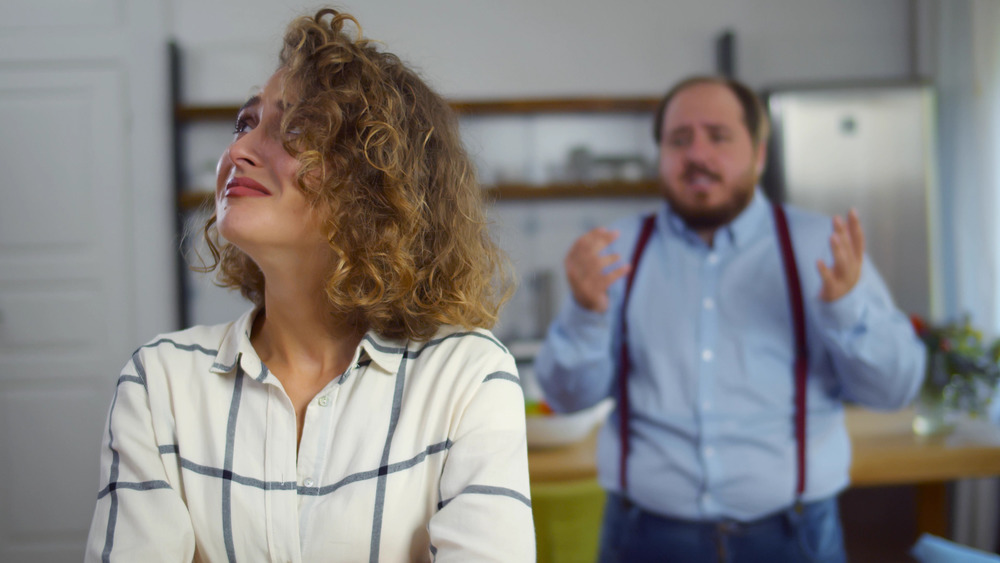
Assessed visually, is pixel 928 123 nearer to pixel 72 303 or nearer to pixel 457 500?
pixel 457 500

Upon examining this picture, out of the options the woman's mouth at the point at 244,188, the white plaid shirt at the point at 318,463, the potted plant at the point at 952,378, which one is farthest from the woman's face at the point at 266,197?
the potted plant at the point at 952,378

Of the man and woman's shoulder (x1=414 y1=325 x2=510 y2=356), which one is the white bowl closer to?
the man

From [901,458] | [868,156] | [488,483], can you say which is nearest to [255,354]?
[488,483]

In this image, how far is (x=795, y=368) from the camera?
1452 millimetres

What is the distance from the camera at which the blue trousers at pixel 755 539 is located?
1412 millimetres

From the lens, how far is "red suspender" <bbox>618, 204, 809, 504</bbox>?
1431 millimetres

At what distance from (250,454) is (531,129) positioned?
2.37 m

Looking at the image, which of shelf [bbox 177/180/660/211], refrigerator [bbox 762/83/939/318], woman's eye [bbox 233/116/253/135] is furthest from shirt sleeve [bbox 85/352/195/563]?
refrigerator [bbox 762/83/939/318]

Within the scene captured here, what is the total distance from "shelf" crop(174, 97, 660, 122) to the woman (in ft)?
6.30

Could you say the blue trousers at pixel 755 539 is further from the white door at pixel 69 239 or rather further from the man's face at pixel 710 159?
the white door at pixel 69 239

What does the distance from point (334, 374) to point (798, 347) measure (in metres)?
1.04

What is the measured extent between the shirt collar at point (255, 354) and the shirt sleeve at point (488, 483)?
11 centimetres

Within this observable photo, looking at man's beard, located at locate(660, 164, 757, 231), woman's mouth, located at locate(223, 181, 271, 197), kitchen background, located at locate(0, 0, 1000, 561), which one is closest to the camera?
woman's mouth, located at locate(223, 181, 271, 197)

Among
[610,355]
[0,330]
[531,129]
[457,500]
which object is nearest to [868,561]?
[610,355]
